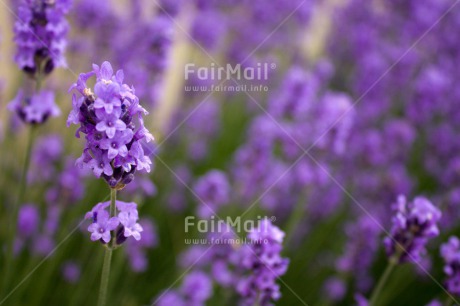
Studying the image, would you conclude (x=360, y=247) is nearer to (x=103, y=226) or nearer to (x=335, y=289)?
(x=335, y=289)

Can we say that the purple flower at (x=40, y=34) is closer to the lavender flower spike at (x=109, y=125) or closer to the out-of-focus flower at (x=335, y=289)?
the lavender flower spike at (x=109, y=125)

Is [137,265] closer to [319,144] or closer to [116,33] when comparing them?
[319,144]

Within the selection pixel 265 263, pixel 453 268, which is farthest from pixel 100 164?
pixel 453 268

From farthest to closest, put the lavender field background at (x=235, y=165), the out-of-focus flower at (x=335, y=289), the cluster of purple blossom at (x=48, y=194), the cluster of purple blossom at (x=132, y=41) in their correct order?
the out-of-focus flower at (x=335, y=289) < the cluster of purple blossom at (x=132, y=41) < the cluster of purple blossom at (x=48, y=194) < the lavender field background at (x=235, y=165)

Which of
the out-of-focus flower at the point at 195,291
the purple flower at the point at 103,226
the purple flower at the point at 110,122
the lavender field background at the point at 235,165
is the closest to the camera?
the purple flower at the point at 110,122

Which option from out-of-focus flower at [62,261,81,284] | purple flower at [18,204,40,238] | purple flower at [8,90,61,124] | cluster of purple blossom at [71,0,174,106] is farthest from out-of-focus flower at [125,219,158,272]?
purple flower at [8,90,61,124]

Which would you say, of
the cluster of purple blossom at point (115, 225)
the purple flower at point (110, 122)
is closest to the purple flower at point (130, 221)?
the cluster of purple blossom at point (115, 225)

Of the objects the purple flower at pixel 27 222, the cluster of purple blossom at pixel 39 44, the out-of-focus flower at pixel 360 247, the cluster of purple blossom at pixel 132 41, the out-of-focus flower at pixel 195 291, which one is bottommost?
the out-of-focus flower at pixel 195 291
